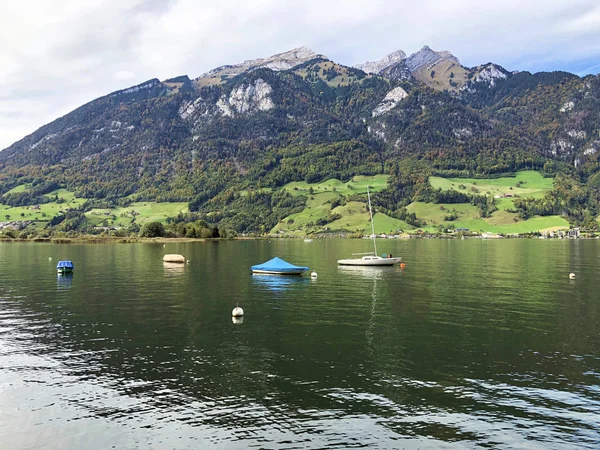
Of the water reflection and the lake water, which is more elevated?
the water reflection

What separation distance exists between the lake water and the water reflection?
459 inches

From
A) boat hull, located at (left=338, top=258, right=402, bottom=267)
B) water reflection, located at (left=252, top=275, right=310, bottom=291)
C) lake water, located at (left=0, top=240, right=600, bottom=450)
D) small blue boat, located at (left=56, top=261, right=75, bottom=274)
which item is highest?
small blue boat, located at (left=56, top=261, right=75, bottom=274)

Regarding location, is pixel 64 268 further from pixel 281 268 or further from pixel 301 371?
pixel 301 371

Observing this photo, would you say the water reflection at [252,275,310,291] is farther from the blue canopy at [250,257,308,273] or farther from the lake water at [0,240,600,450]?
the lake water at [0,240,600,450]

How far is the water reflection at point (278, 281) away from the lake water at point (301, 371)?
11.7m

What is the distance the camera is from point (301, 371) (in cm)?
3262

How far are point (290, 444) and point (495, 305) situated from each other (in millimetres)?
46204

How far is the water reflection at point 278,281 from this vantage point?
81.0m

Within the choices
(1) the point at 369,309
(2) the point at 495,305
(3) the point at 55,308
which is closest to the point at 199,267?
(3) the point at 55,308

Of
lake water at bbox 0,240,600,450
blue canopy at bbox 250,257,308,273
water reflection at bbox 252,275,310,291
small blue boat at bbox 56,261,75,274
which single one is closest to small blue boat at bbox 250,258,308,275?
blue canopy at bbox 250,257,308,273

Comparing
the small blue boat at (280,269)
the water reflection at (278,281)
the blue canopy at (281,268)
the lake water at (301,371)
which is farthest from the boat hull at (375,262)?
the lake water at (301,371)

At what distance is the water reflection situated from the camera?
81.0 metres

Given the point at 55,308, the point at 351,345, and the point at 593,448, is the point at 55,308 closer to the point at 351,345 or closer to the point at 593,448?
the point at 351,345

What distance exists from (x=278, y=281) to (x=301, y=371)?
2212 inches
